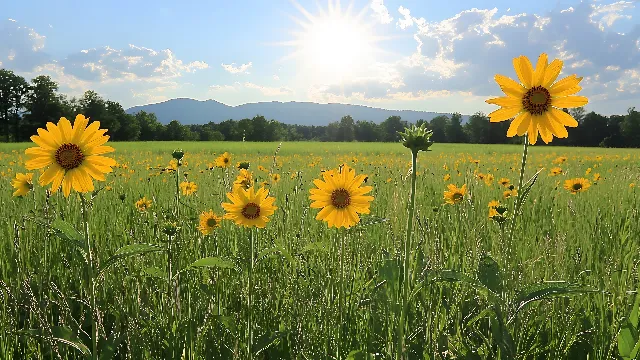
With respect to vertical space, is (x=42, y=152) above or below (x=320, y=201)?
above

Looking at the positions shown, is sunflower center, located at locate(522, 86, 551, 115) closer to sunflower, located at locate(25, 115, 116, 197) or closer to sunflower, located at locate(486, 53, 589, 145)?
sunflower, located at locate(486, 53, 589, 145)

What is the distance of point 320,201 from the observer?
6.16ft

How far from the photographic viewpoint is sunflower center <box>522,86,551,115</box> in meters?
1.47

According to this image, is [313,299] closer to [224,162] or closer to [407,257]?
[407,257]

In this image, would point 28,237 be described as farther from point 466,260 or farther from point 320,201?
point 466,260

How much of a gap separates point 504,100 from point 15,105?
2857 inches

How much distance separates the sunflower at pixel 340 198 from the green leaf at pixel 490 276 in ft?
1.84

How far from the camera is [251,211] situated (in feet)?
6.26

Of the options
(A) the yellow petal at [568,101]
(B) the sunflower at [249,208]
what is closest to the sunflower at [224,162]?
(B) the sunflower at [249,208]

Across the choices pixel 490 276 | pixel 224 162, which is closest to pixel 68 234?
pixel 490 276

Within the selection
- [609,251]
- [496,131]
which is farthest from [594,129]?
[609,251]

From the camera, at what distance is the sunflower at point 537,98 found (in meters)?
1.46

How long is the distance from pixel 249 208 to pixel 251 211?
2 cm

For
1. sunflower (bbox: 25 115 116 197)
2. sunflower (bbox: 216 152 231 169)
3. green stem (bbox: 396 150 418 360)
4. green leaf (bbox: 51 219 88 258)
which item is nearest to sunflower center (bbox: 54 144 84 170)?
sunflower (bbox: 25 115 116 197)
